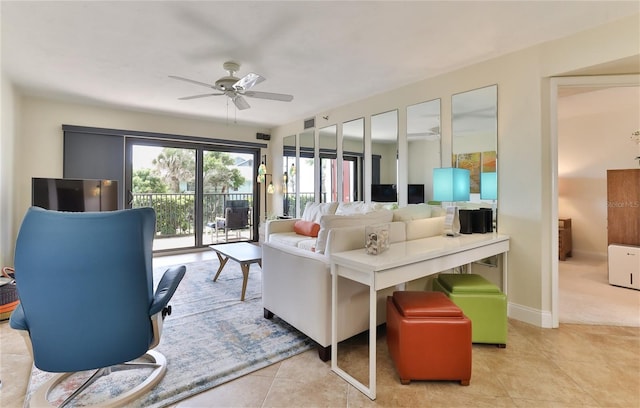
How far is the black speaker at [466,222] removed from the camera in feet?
9.41

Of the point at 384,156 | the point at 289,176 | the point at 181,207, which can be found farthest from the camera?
the point at 289,176

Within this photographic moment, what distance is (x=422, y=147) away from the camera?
3.66 meters

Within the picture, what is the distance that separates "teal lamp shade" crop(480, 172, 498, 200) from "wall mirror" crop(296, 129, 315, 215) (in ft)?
Answer: 9.98

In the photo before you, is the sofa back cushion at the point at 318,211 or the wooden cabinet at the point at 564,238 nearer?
the sofa back cushion at the point at 318,211

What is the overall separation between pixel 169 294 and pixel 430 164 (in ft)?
10.2

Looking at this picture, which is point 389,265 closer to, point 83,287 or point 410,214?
point 410,214

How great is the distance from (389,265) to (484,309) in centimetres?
109

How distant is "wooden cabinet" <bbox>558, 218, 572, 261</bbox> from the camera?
16.2 ft

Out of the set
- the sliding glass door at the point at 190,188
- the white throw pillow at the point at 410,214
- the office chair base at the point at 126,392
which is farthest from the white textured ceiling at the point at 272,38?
the office chair base at the point at 126,392

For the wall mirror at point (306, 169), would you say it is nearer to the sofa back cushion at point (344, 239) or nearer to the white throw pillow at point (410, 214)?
the white throw pillow at point (410, 214)

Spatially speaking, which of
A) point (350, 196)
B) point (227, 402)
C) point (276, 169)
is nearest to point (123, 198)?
point (276, 169)

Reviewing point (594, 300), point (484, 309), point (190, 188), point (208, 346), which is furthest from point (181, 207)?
point (594, 300)

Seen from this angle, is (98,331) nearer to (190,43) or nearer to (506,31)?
(190,43)

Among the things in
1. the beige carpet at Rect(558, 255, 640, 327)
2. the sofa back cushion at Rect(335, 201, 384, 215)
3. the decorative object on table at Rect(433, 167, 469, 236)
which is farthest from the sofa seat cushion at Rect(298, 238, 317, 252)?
the beige carpet at Rect(558, 255, 640, 327)
